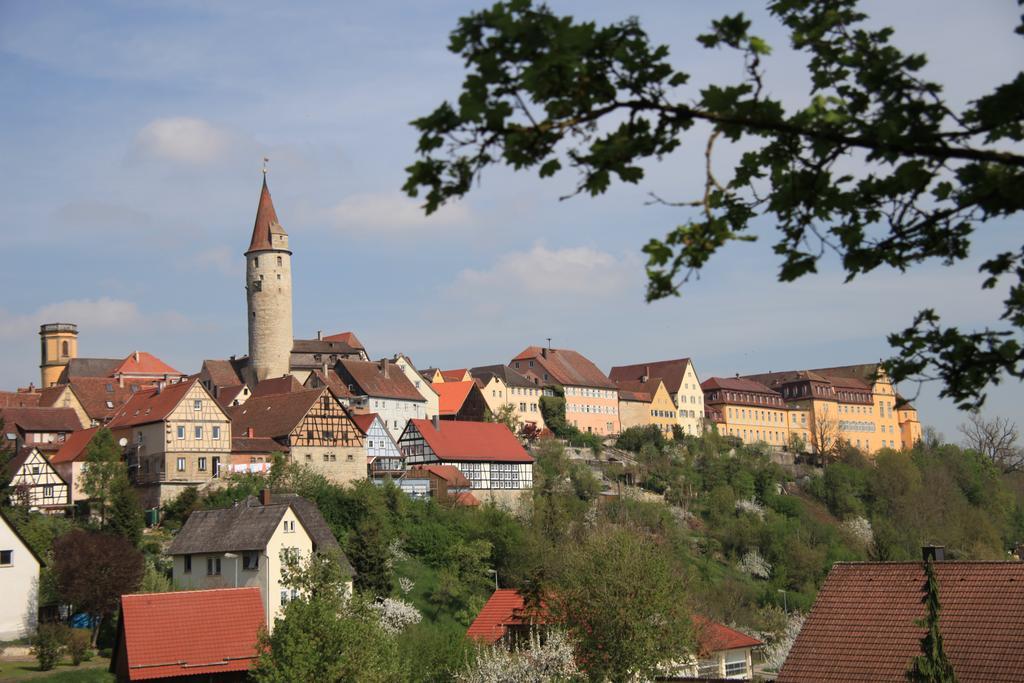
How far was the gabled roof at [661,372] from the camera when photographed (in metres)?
102

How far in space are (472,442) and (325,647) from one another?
139 feet

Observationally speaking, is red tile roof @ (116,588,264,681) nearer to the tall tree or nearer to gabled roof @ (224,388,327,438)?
the tall tree

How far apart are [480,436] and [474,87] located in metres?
67.6

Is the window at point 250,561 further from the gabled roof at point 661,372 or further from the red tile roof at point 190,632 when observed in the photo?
the gabled roof at point 661,372

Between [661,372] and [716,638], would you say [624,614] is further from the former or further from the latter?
[661,372]

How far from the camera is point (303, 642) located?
2878 centimetres

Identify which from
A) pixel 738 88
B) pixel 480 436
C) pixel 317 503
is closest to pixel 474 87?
pixel 738 88

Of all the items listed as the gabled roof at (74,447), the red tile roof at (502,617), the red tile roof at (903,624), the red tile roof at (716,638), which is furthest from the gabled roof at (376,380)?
the red tile roof at (903,624)

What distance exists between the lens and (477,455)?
6994 centimetres

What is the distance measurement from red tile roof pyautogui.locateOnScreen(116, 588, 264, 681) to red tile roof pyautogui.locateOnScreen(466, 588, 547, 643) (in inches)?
270

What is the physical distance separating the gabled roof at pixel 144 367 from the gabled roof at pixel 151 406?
747 inches

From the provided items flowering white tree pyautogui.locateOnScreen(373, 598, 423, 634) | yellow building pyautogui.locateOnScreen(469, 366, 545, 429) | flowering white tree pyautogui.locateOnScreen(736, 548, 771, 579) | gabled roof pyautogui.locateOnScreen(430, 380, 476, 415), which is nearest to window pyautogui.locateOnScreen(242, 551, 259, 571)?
flowering white tree pyautogui.locateOnScreen(373, 598, 423, 634)

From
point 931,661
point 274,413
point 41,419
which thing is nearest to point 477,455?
point 274,413

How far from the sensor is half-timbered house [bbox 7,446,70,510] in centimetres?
5675
